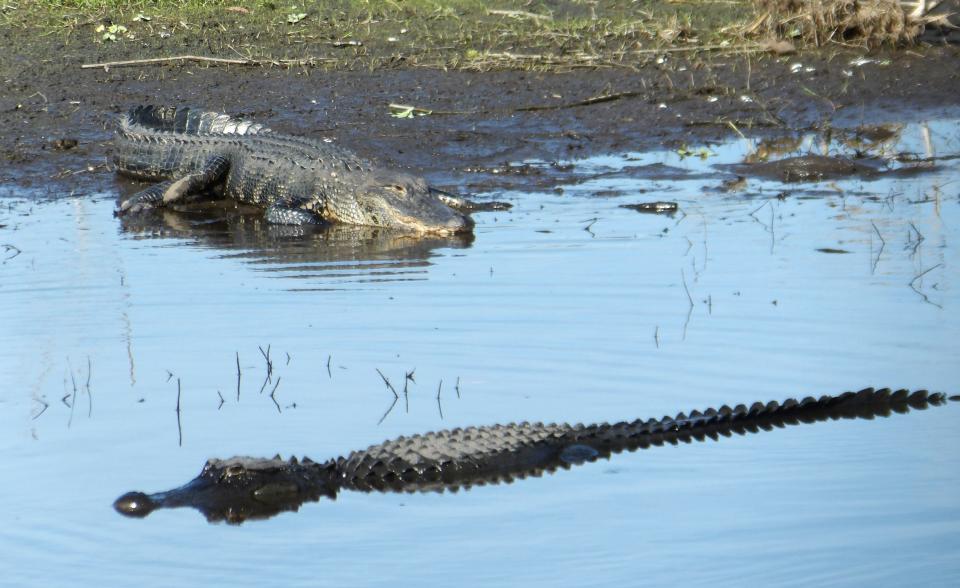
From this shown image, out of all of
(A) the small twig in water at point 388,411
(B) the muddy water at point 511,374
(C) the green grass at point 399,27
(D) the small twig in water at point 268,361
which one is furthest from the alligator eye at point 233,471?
(C) the green grass at point 399,27

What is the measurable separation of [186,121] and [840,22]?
5.58 metres

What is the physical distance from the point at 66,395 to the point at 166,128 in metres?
5.23

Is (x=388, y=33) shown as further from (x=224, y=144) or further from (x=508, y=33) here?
(x=224, y=144)

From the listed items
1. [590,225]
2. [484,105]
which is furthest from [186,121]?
[590,225]

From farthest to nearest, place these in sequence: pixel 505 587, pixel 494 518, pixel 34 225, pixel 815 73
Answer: pixel 815 73
pixel 34 225
pixel 494 518
pixel 505 587

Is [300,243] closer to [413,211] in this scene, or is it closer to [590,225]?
[413,211]

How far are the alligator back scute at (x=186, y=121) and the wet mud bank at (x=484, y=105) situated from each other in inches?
18.2

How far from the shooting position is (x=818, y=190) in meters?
9.16

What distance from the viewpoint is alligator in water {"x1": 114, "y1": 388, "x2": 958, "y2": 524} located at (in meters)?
4.59

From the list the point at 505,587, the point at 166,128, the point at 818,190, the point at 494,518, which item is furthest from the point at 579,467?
the point at 166,128

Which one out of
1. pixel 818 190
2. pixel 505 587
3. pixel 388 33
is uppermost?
pixel 388 33

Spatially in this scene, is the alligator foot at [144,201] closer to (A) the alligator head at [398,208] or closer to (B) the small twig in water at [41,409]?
(A) the alligator head at [398,208]

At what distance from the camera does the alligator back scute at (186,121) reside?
34.3 ft

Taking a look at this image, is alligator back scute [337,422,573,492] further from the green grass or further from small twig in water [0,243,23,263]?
the green grass
